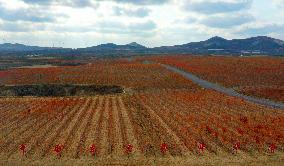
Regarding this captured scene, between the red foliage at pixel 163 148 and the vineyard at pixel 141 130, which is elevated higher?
the red foliage at pixel 163 148

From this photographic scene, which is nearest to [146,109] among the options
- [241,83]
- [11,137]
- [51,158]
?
[11,137]

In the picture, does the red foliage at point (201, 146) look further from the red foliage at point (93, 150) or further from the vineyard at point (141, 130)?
the red foliage at point (93, 150)

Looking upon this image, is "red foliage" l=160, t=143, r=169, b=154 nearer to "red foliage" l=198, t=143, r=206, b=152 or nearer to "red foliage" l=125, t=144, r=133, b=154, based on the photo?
"red foliage" l=125, t=144, r=133, b=154

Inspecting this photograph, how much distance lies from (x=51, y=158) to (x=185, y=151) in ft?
24.2

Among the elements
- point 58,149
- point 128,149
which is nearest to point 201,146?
point 128,149

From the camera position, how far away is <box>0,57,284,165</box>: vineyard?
79.9ft

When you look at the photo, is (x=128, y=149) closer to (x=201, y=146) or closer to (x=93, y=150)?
(x=93, y=150)

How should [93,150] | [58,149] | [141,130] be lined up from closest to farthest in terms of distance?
[93,150]
[58,149]
[141,130]

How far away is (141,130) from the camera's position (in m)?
30.6

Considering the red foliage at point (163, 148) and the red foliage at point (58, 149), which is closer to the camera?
the red foliage at point (58, 149)

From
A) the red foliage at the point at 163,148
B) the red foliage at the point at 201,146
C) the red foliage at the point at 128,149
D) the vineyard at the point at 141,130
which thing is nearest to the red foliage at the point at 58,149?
the vineyard at the point at 141,130

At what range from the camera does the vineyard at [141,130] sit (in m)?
24.3

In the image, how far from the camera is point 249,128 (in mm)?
30984

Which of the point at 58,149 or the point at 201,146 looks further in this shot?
the point at 201,146
